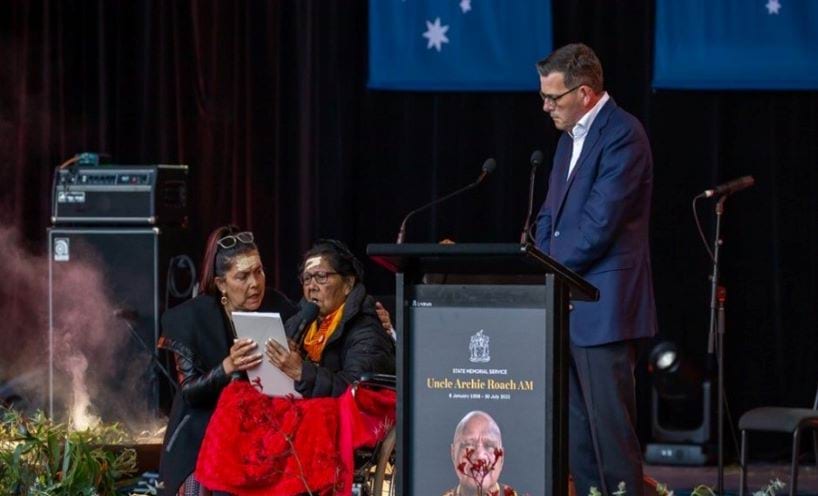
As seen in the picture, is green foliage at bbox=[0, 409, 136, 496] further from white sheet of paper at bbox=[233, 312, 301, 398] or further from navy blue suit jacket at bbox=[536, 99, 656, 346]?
navy blue suit jacket at bbox=[536, 99, 656, 346]

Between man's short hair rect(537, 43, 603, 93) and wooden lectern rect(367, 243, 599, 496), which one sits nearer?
wooden lectern rect(367, 243, 599, 496)

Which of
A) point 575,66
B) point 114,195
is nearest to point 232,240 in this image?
point 575,66

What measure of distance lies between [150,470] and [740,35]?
3267mm

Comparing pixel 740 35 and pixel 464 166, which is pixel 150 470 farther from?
pixel 740 35

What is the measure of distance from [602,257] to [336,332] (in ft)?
2.82

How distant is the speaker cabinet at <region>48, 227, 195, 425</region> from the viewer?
6.24 m

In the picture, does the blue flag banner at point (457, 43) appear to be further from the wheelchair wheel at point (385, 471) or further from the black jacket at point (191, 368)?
the wheelchair wheel at point (385, 471)

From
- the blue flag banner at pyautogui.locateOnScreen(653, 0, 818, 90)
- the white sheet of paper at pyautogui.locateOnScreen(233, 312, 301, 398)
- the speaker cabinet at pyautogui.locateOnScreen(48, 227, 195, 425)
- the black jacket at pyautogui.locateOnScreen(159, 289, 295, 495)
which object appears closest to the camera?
the white sheet of paper at pyautogui.locateOnScreen(233, 312, 301, 398)

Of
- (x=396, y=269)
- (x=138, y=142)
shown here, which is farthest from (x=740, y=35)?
(x=396, y=269)

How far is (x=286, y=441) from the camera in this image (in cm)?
423

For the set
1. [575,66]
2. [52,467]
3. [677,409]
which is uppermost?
[575,66]

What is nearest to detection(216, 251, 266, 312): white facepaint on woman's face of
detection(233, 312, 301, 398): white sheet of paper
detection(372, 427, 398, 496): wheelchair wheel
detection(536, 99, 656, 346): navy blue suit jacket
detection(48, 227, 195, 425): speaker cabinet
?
detection(233, 312, 301, 398): white sheet of paper

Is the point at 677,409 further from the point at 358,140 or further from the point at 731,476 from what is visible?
the point at 358,140

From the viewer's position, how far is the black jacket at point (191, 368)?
454 cm
